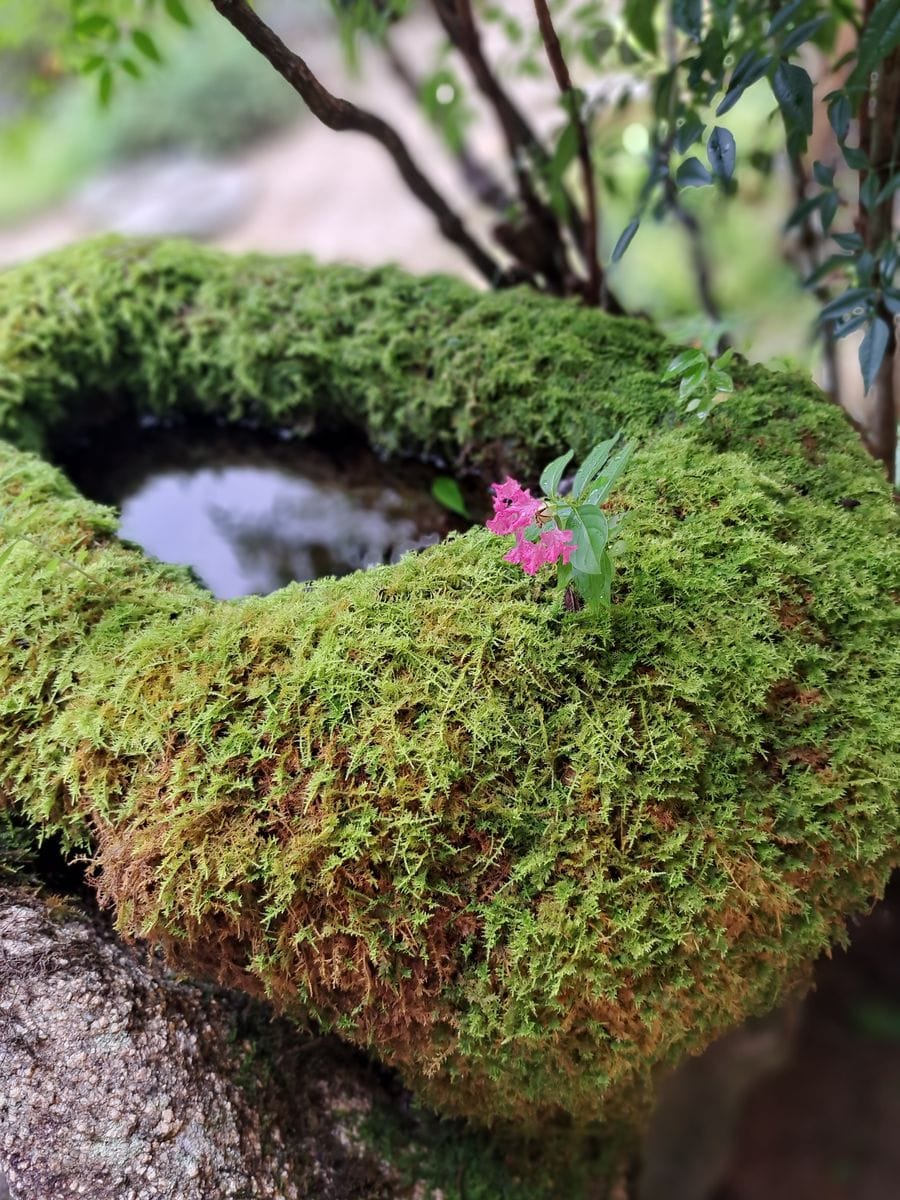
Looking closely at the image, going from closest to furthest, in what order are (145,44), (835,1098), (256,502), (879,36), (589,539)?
(589,539)
(879,36)
(145,44)
(256,502)
(835,1098)

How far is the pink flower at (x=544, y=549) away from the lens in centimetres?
114

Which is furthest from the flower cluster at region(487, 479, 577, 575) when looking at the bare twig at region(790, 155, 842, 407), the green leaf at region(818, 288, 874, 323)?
the bare twig at region(790, 155, 842, 407)

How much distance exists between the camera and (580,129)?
1.91 m

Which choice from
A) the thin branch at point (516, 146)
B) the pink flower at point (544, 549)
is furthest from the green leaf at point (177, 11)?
the pink flower at point (544, 549)

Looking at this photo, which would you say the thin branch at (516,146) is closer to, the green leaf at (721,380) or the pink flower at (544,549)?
the green leaf at (721,380)

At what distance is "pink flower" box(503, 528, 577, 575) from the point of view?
1.14 m

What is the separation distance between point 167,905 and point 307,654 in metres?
0.42

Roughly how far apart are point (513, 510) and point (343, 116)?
3.64 feet

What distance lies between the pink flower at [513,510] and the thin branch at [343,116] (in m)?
0.99

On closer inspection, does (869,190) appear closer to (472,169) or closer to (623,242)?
(623,242)

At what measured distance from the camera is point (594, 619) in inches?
48.8

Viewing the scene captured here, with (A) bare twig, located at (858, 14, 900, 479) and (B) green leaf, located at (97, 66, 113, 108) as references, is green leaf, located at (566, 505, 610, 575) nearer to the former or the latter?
(A) bare twig, located at (858, 14, 900, 479)

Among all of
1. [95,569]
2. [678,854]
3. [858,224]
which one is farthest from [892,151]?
[95,569]

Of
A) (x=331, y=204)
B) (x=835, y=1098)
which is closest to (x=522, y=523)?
(x=835, y=1098)
